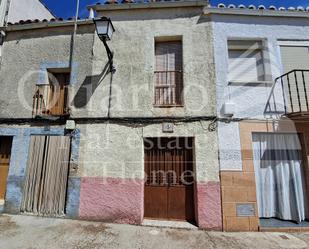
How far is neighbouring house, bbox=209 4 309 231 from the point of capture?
5.55 metres

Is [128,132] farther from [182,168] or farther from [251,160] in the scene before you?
[251,160]

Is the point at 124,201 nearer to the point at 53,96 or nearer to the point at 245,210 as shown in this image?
the point at 245,210

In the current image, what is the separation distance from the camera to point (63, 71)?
6.95m

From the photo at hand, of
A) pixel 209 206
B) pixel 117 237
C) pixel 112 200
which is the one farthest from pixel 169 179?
pixel 117 237

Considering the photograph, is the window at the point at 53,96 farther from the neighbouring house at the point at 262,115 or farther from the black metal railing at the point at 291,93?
the black metal railing at the point at 291,93

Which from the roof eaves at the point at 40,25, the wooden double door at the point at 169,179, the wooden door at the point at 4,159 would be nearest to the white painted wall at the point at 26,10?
the roof eaves at the point at 40,25

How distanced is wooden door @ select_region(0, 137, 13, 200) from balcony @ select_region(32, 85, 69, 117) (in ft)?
4.47

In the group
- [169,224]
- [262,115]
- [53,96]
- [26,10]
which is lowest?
[169,224]

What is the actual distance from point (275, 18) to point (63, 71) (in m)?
7.42

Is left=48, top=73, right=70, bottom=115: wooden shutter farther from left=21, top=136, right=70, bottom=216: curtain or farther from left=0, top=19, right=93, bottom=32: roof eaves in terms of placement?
left=0, top=19, right=93, bottom=32: roof eaves

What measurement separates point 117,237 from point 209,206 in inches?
101

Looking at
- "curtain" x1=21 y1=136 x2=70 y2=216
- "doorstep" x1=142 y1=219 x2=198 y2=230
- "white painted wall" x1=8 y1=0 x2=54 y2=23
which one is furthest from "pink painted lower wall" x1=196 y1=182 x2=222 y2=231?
"white painted wall" x1=8 y1=0 x2=54 y2=23

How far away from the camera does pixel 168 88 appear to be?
6.39 metres

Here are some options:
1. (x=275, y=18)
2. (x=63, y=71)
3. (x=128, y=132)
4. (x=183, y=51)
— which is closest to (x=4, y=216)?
(x=128, y=132)
